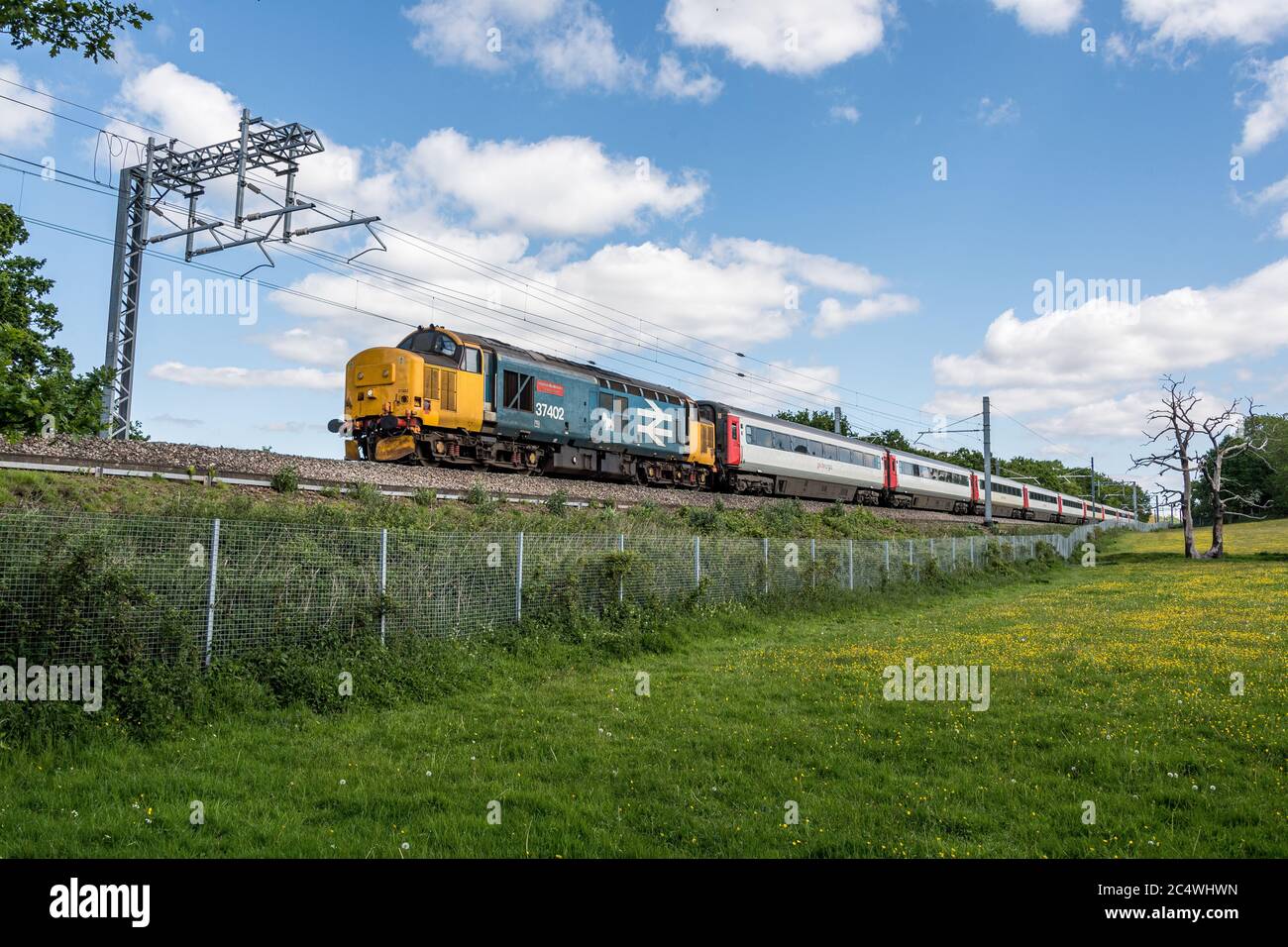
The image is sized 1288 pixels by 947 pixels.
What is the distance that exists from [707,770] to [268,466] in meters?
11.9

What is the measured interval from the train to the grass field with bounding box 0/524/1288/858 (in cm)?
1060

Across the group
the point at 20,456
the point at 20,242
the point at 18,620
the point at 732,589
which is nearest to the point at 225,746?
the point at 18,620

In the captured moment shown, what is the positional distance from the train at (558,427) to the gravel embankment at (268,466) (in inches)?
73.7

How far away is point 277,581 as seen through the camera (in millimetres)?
9078

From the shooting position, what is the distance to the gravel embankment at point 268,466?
13.2 meters

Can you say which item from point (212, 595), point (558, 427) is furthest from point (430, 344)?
point (212, 595)

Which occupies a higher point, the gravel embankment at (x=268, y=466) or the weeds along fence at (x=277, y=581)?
the gravel embankment at (x=268, y=466)

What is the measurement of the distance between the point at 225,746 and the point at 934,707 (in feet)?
23.2

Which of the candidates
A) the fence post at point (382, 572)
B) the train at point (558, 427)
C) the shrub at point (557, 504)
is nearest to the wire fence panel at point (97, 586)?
the fence post at point (382, 572)

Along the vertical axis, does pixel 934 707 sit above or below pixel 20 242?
below

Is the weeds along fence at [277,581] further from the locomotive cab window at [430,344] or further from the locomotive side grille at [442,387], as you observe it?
the locomotive cab window at [430,344]

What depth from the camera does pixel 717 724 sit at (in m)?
8.30

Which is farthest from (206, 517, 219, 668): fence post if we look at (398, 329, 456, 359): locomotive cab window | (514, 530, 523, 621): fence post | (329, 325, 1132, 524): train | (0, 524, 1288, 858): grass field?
(398, 329, 456, 359): locomotive cab window
